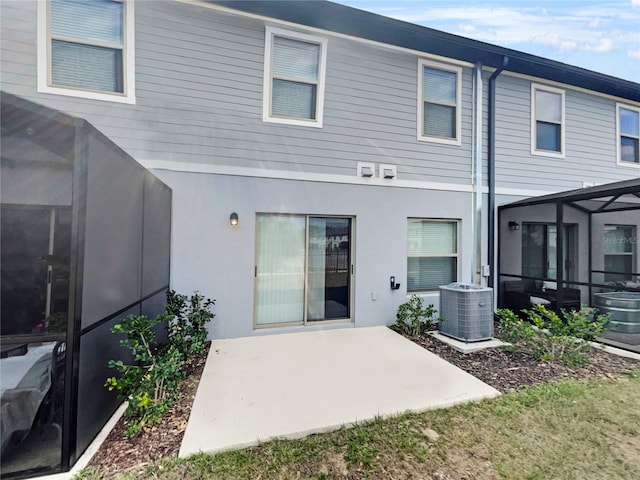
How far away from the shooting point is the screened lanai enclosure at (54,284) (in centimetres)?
210

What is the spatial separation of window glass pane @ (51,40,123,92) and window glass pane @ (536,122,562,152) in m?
8.33

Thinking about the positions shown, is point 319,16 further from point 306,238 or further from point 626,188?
point 626,188

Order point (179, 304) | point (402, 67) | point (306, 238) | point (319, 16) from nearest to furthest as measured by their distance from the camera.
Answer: point (179, 304)
point (319, 16)
point (306, 238)
point (402, 67)

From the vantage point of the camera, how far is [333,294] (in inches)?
216

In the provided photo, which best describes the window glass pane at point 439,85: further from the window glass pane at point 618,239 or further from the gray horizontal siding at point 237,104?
the window glass pane at point 618,239

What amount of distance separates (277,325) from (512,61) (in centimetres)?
696

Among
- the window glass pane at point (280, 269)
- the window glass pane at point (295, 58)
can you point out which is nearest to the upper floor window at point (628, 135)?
the window glass pane at point (295, 58)

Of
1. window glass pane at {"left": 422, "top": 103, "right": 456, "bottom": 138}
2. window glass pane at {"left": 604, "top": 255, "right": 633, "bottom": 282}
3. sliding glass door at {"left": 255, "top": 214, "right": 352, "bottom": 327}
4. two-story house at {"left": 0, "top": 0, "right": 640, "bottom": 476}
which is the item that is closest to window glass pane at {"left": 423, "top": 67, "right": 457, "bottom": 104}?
two-story house at {"left": 0, "top": 0, "right": 640, "bottom": 476}

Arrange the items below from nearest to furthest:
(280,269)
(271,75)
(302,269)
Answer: (271,75) → (280,269) → (302,269)

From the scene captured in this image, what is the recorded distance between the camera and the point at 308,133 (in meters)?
5.27

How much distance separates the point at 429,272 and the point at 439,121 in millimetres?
3117

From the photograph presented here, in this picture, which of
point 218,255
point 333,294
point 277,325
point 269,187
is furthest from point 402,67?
point 277,325

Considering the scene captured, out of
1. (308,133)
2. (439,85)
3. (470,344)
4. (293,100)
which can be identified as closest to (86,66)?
(293,100)

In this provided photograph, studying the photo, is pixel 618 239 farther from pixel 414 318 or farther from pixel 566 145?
pixel 414 318
